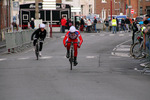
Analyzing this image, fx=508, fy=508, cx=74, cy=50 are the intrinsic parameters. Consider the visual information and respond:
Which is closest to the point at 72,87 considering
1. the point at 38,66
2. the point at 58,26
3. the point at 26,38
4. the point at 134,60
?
the point at 38,66

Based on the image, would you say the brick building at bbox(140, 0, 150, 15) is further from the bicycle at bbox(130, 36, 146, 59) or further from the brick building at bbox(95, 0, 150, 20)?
the bicycle at bbox(130, 36, 146, 59)

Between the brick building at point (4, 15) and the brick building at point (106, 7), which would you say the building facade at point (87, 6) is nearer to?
the brick building at point (106, 7)

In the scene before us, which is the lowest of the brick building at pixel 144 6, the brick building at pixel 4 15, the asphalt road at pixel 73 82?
the asphalt road at pixel 73 82

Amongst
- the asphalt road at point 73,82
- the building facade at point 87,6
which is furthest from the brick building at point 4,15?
the building facade at point 87,6

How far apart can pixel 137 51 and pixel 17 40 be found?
9.14 m

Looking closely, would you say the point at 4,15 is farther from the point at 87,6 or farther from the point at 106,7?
the point at 106,7

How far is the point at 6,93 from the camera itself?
11.1m

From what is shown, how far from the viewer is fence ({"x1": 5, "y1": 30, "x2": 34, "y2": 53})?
1069 inches

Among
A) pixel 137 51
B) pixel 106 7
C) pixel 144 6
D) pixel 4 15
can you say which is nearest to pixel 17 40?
pixel 137 51

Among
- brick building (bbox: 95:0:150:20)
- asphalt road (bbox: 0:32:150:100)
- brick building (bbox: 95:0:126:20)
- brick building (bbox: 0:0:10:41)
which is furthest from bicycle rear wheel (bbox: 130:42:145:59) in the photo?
brick building (bbox: 95:0:126:20)

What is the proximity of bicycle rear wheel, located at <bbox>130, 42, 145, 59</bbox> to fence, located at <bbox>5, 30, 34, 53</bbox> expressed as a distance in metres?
7.72

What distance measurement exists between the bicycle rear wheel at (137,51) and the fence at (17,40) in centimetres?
772

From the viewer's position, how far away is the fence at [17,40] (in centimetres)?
2714

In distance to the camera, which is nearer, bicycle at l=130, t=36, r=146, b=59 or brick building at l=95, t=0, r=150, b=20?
bicycle at l=130, t=36, r=146, b=59
